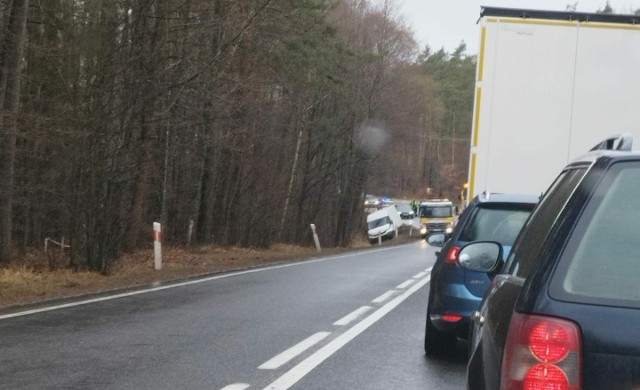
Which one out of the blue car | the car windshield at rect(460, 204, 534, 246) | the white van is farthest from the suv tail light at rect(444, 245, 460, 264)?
the white van

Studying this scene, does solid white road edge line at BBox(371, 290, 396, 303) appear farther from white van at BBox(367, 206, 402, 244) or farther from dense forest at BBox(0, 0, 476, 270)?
white van at BBox(367, 206, 402, 244)

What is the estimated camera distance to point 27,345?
838 cm

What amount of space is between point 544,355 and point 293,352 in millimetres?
5823

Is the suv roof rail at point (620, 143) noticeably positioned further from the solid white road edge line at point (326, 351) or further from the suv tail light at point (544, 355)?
the solid white road edge line at point (326, 351)

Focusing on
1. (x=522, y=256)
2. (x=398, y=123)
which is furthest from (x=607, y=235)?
(x=398, y=123)

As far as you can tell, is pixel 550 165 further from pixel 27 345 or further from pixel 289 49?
pixel 289 49

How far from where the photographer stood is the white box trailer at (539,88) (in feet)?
38.5

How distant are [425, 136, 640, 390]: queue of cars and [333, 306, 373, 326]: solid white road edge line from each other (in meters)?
7.55

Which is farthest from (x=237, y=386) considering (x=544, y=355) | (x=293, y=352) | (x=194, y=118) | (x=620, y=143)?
(x=194, y=118)

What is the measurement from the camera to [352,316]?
11164mm

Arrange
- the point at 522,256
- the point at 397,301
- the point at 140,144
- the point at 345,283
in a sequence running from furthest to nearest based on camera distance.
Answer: the point at 140,144, the point at 345,283, the point at 397,301, the point at 522,256

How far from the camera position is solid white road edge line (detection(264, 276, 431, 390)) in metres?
6.95

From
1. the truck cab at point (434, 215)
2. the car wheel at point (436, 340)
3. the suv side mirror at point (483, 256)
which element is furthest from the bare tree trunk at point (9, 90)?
the truck cab at point (434, 215)

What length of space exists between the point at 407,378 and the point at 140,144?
1290 centimetres
